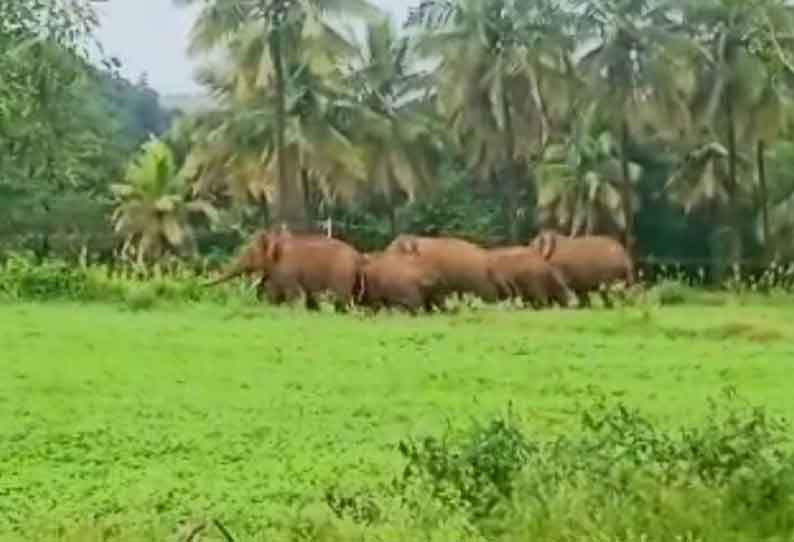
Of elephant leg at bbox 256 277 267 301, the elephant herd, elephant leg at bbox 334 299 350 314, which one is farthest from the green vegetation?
elephant leg at bbox 334 299 350 314

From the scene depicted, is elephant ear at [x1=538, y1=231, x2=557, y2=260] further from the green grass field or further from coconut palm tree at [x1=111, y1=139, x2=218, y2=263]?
coconut palm tree at [x1=111, y1=139, x2=218, y2=263]

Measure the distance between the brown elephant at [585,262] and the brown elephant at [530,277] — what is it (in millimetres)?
362

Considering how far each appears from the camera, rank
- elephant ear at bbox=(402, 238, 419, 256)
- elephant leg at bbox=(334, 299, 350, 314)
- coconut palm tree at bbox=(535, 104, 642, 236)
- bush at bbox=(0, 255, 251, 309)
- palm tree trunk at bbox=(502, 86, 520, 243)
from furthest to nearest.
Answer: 1. palm tree trunk at bbox=(502, 86, 520, 243)
2. coconut palm tree at bbox=(535, 104, 642, 236)
3. elephant ear at bbox=(402, 238, 419, 256)
4. elephant leg at bbox=(334, 299, 350, 314)
5. bush at bbox=(0, 255, 251, 309)

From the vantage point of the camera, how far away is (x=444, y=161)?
135 ft

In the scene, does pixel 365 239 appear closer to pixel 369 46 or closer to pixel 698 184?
pixel 369 46

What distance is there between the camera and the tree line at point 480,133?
35906 mm

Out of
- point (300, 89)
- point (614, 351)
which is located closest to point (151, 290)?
point (614, 351)

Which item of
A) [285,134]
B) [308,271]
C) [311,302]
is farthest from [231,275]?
[285,134]

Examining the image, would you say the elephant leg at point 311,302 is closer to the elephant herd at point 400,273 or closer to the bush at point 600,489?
the elephant herd at point 400,273

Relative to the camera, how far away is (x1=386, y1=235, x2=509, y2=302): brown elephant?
70.4 ft

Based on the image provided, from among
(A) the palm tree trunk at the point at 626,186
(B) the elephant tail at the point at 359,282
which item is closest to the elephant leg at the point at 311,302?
(B) the elephant tail at the point at 359,282

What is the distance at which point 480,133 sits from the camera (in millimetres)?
39281

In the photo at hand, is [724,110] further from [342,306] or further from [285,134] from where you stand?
[342,306]

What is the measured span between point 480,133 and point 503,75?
152 cm
